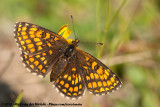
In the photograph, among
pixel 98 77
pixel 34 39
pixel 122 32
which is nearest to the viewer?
pixel 98 77

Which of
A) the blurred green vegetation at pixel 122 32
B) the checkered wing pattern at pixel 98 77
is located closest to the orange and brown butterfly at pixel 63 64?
the checkered wing pattern at pixel 98 77

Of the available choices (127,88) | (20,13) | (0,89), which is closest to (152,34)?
(127,88)

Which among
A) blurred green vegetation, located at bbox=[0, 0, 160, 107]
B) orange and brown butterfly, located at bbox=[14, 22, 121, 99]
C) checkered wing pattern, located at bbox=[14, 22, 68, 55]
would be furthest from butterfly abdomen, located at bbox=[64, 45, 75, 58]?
blurred green vegetation, located at bbox=[0, 0, 160, 107]

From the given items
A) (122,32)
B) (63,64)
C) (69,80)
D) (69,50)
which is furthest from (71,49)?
(122,32)

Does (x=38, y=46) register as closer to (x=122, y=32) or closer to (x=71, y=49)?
(x=71, y=49)

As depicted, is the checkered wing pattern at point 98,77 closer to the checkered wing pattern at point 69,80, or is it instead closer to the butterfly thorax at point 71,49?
the checkered wing pattern at point 69,80

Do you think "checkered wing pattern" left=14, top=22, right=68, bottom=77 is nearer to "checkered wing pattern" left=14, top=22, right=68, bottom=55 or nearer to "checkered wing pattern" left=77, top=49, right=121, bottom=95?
"checkered wing pattern" left=14, top=22, right=68, bottom=55

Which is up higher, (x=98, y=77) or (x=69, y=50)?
(x=69, y=50)
